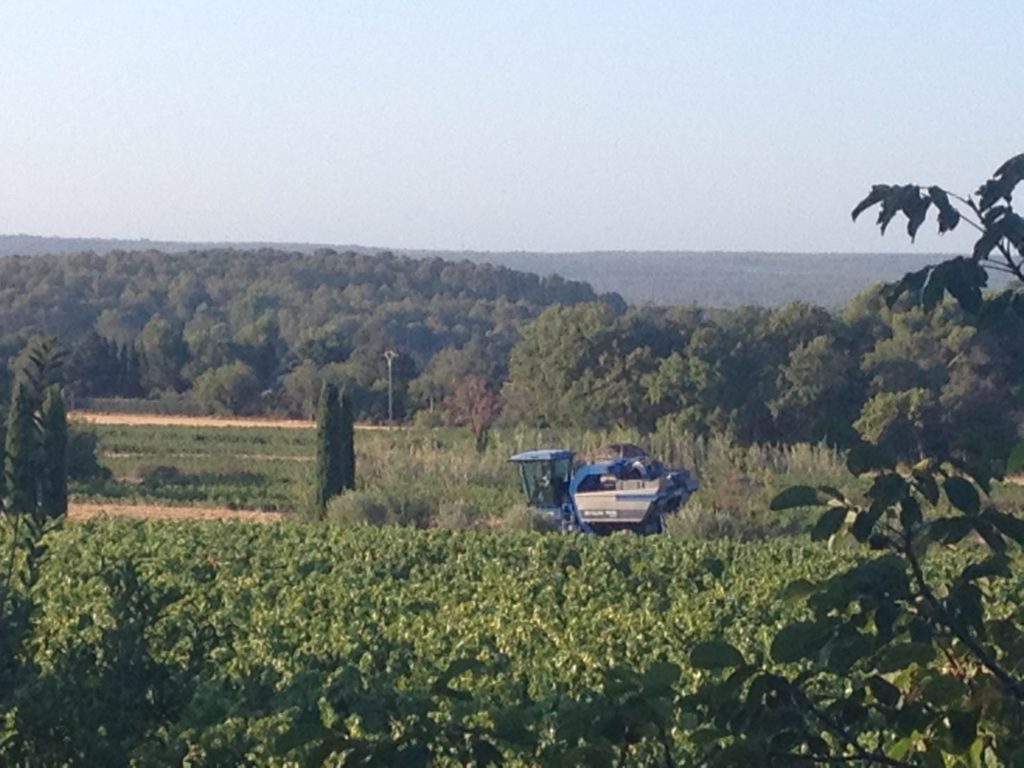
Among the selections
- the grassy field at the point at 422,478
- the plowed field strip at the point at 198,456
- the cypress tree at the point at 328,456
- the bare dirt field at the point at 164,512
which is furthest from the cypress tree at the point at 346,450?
the plowed field strip at the point at 198,456

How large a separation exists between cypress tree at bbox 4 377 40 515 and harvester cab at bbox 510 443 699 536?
25493mm

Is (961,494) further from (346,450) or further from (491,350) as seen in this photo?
(491,350)

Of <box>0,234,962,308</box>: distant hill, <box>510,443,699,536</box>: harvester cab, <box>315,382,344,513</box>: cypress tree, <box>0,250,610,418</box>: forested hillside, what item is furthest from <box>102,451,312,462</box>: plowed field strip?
<box>0,234,962,308</box>: distant hill

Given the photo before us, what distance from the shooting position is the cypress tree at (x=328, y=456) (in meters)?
34.8

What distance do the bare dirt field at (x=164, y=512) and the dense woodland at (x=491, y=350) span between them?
158 inches

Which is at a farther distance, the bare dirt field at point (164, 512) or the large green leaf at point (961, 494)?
the bare dirt field at point (164, 512)

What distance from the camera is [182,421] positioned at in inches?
2552

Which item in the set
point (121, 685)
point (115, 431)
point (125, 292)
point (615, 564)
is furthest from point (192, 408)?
point (121, 685)

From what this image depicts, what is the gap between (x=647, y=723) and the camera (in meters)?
2.74

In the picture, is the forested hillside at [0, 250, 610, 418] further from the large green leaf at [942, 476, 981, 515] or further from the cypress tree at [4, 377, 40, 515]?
the large green leaf at [942, 476, 981, 515]

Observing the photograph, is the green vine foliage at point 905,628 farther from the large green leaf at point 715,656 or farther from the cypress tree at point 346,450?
the cypress tree at point 346,450

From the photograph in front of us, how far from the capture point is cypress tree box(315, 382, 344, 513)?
114 ft

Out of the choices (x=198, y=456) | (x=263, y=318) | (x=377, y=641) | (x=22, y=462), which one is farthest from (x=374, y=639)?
(x=263, y=318)

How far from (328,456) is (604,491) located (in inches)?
300
